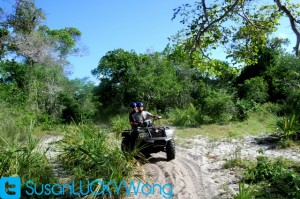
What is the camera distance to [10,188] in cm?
622

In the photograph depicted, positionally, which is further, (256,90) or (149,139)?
(256,90)

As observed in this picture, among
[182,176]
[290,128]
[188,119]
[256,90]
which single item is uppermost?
[256,90]

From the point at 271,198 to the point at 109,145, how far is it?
3.98 metres

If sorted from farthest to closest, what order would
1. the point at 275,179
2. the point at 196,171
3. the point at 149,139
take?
the point at 149,139, the point at 196,171, the point at 275,179

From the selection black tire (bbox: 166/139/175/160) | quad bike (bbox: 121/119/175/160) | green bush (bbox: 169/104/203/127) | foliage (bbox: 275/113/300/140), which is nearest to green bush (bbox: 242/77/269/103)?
green bush (bbox: 169/104/203/127)

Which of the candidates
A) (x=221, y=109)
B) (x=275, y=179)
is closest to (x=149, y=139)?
(x=275, y=179)

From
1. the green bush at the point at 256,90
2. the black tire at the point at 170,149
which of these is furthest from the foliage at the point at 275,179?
the green bush at the point at 256,90

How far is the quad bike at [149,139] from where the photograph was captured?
8414 millimetres

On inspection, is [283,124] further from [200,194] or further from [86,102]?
[86,102]

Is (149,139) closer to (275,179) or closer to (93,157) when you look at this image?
(93,157)

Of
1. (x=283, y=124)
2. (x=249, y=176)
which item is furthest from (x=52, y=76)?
(x=249, y=176)

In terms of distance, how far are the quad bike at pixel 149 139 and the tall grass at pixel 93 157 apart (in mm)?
396

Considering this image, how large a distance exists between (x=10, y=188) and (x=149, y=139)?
3.46 meters

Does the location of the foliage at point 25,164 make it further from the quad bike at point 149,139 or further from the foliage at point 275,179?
the foliage at point 275,179
